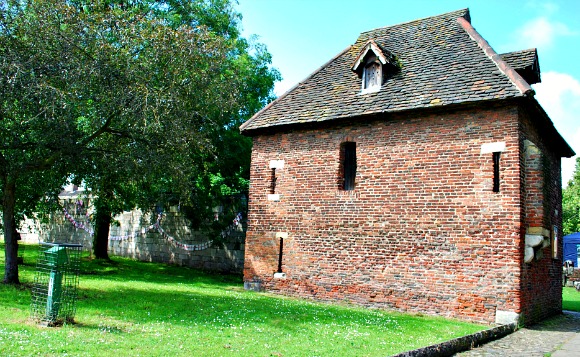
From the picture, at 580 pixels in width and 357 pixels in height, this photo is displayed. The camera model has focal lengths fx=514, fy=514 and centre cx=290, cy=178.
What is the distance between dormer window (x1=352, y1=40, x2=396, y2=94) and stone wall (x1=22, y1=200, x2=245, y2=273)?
882 cm

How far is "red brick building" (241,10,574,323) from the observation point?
1243cm

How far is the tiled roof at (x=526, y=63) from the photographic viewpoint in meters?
14.3

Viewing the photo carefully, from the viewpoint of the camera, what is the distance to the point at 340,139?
1516 centimetres

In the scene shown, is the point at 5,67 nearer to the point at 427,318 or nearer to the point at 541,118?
the point at 427,318

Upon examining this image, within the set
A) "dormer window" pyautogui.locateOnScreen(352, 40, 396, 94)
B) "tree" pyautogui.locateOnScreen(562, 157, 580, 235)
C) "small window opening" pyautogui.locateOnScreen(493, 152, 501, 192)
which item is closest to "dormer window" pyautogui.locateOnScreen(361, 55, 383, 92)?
"dormer window" pyautogui.locateOnScreen(352, 40, 396, 94)

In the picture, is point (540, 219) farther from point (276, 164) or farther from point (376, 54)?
point (276, 164)

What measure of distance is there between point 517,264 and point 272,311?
5773 millimetres

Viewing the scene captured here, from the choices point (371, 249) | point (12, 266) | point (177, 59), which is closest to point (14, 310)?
point (12, 266)

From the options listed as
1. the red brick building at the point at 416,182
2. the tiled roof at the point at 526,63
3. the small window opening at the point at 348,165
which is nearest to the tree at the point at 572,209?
the red brick building at the point at 416,182

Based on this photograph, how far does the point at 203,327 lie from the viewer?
9.16 meters

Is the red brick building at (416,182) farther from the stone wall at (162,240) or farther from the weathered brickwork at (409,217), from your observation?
the stone wall at (162,240)

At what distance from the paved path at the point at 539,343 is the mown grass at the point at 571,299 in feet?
17.6

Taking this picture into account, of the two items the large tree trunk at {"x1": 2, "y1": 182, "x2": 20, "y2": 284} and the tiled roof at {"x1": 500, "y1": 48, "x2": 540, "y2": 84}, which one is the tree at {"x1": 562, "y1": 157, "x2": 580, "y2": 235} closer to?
the tiled roof at {"x1": 500, "y1": 48, "x2": 540, "y2": 84}

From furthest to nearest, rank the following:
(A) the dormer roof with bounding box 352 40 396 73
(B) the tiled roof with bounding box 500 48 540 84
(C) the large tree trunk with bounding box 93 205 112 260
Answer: (C) the large tree trunk with bounding box 93 205 112 260
(A) the dormer roof with bounding box 352 40 396 73
(B) the tiled roof with bounding box 500 48 540 84
